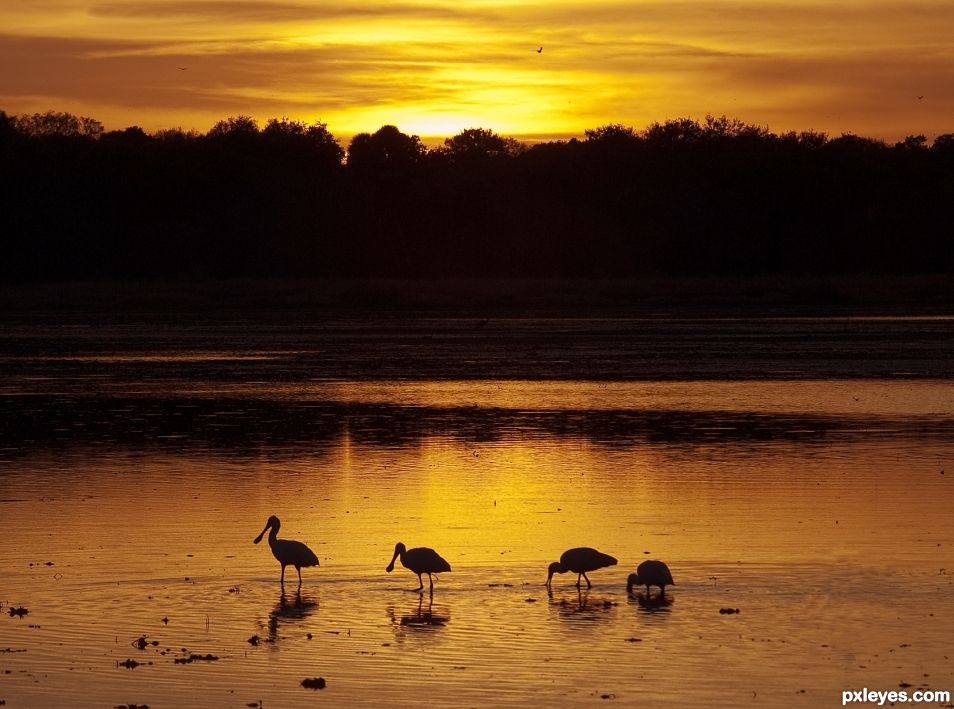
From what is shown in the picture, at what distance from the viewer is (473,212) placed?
93.6m

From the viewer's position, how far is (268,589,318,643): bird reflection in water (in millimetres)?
11375

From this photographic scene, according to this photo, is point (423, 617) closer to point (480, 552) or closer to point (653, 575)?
point (653, 575)

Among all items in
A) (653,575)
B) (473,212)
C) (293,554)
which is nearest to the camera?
(653,575)

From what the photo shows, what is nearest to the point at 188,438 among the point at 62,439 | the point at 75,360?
the point at 62,439

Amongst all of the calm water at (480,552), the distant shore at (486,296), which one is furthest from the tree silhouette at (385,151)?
the calm water at (480,552)

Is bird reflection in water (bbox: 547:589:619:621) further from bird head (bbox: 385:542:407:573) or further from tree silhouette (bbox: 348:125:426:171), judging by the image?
tree silhouette (bbox: 348:125:426:171)

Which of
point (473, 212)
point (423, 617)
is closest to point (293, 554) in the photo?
point (423, 617)

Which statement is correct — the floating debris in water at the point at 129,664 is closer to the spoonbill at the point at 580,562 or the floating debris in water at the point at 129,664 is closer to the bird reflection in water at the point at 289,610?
the bird reflection in water at the point at 289,610

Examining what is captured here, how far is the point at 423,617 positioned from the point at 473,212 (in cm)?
8267

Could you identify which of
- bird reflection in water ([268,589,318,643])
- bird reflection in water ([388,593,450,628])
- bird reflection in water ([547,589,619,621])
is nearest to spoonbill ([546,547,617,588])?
bird reflection in water ([547,589,619,621])

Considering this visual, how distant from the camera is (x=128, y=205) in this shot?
3733 inches

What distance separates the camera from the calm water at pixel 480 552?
1005 centimetres

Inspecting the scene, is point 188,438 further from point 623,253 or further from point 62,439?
point 623,253

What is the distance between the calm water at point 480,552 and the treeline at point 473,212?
63220 millimetres
